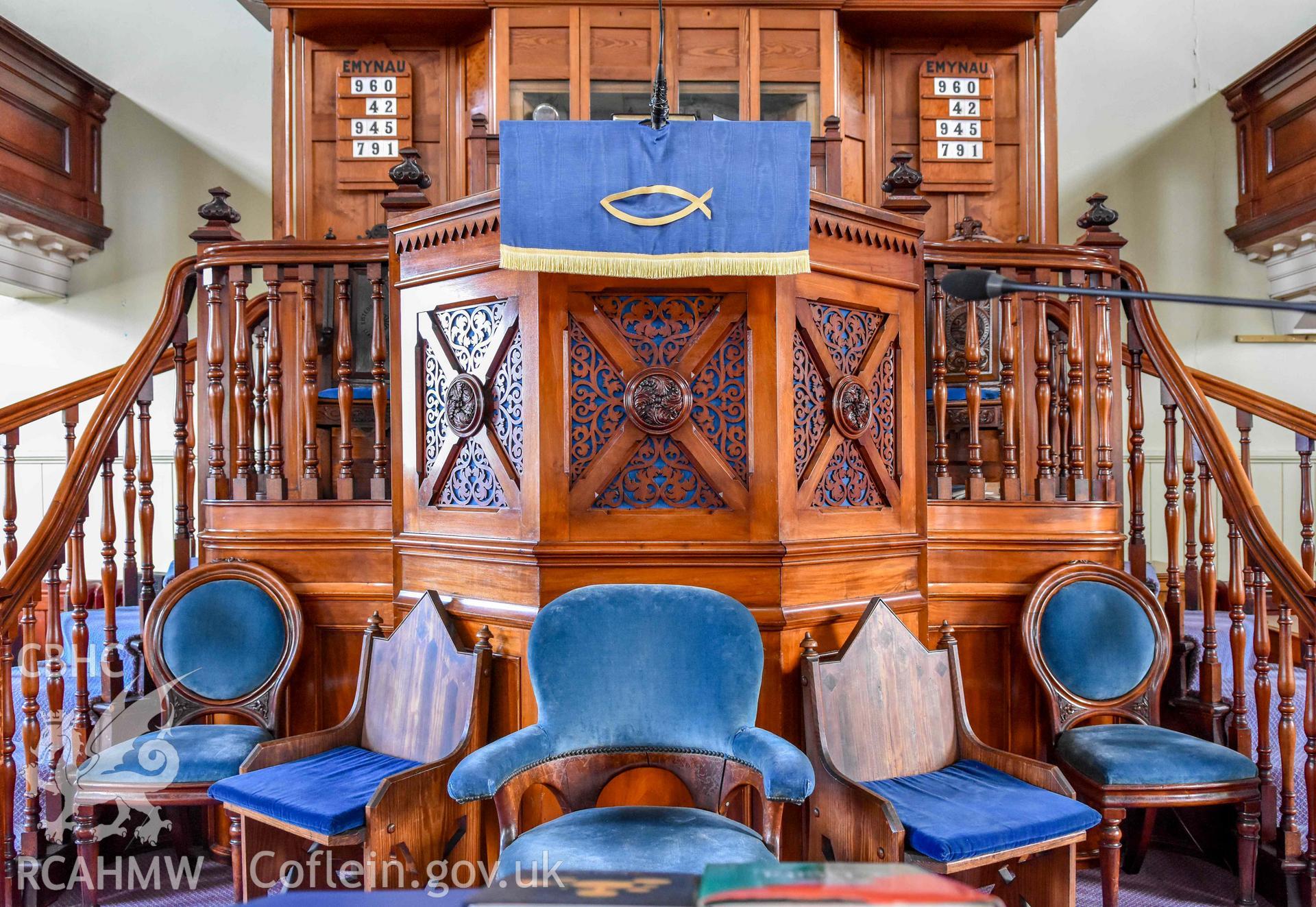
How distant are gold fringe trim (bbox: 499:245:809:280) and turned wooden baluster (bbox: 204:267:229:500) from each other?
1.30 metres

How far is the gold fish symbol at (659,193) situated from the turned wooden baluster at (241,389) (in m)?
1.38

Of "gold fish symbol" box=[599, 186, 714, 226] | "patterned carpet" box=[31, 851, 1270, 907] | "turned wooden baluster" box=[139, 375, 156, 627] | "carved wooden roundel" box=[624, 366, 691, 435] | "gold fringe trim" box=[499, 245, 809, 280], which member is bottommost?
"patterned carpet" box=[31, 851, 1270, 907]

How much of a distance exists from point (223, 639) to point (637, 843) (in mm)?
1716

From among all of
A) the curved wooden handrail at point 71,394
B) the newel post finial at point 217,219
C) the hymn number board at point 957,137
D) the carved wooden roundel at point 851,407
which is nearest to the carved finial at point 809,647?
the carved wooden roundel at point 851,407

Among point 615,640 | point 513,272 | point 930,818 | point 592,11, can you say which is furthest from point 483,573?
point 592,11

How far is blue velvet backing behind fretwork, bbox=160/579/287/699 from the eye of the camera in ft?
9.66

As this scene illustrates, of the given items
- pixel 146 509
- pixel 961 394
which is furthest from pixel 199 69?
pixel 961 394

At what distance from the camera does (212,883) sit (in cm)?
294

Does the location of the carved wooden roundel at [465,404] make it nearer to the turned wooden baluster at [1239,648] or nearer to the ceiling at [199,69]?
the turned wooden baluster at [1239,648]

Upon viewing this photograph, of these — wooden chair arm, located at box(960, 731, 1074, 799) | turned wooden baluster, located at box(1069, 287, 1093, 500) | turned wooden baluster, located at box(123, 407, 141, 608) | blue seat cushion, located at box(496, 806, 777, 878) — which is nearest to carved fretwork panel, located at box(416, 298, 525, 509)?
blue seat cushion, located at box(496, 806, 777, 878)

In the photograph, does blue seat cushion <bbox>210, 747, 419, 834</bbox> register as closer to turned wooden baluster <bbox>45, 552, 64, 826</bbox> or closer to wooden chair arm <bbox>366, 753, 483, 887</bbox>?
wooden chair arm <bbox>366, 753, 483, 887</bbox>

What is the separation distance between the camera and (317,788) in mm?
2332

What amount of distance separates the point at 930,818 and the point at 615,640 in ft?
2.83

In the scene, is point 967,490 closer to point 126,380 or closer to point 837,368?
point 837,368
